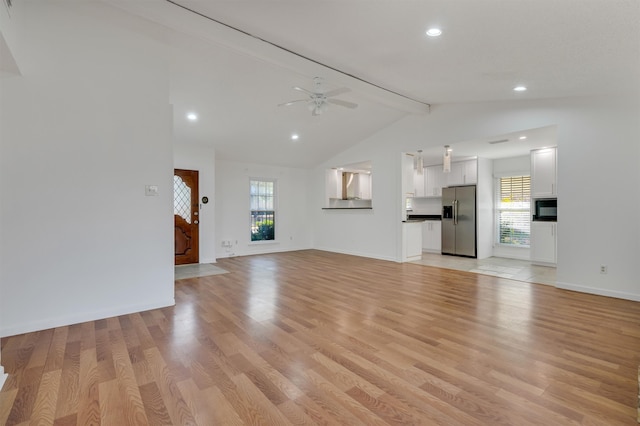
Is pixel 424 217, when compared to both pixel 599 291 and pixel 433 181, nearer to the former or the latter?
pixel 433 181

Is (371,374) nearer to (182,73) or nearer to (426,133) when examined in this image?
(182,73)

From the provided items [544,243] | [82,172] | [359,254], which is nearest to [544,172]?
[544,243]

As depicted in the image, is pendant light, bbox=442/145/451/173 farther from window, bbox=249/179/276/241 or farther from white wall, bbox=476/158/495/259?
window, bbox=249/179/276/241

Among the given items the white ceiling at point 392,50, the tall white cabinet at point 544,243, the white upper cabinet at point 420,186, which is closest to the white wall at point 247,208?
the white ceiling at point 392,50

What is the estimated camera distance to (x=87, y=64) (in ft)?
10.6

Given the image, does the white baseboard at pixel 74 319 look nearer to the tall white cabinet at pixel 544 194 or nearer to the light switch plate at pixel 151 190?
the light switch plate at pixel 151 190

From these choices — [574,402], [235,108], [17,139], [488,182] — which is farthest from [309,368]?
[488,182]

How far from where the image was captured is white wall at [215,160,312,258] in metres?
7.54

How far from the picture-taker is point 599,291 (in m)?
4.08

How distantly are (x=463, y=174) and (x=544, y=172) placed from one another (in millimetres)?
1651

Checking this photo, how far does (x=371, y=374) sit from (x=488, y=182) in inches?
257

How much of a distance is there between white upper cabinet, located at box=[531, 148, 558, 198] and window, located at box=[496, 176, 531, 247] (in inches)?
32.5

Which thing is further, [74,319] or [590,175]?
[590,175]

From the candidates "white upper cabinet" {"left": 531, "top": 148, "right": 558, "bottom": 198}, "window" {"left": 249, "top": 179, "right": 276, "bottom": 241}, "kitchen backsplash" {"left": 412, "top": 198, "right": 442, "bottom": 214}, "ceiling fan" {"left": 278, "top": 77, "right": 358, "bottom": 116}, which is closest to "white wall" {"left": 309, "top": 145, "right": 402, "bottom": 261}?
"window" {"left": 249, "top": 179, "right": 276, "bottom": 241}
